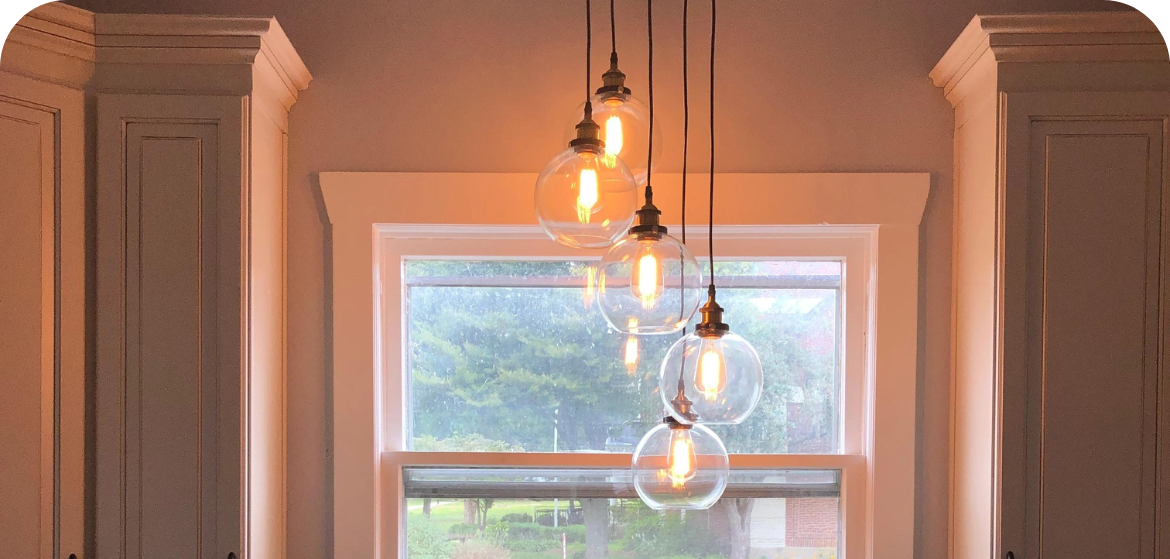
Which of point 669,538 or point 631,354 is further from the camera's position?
point 669,538

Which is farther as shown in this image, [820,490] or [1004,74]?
[820,490]

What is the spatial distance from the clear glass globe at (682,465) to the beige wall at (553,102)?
105 cm

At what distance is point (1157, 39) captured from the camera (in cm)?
187

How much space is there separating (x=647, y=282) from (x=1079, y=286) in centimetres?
122

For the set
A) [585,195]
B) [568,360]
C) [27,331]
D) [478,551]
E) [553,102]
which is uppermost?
[553,102]

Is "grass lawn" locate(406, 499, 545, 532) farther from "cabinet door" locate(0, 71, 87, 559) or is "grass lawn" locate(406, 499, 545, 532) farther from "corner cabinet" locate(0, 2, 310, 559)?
"cabinet door" locate(0, 71, 87, 559)

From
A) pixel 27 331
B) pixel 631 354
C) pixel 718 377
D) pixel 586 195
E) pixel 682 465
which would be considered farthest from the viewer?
pixel 631 354

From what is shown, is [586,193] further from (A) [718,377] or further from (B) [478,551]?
(B) [478,551]

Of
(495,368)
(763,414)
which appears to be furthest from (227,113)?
(763,414)

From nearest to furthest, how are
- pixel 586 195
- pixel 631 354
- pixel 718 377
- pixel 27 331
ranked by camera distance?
pixel 586 195 < pixel 718 377 < pixel 27 331 < pixel 631 354

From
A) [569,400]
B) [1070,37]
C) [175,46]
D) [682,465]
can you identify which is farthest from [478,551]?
[1070,37]

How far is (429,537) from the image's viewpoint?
2.36 m

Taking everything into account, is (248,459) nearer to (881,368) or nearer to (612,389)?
(612,389)

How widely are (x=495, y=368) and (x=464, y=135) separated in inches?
24.3
